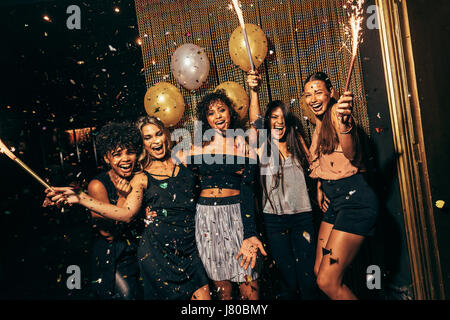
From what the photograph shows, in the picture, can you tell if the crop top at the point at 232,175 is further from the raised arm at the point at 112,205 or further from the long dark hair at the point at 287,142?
the raised arm at the point at 112,205

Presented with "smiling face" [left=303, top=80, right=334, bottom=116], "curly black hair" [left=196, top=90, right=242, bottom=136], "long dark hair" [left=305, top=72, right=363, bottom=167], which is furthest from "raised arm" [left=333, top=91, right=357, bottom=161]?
"curly black hair" [left=196, top=90, right=242, bottom=136]

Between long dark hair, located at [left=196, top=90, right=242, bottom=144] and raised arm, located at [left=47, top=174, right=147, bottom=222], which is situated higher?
long dark hair, located at [left=196, top=90, right=242, bottom=144]

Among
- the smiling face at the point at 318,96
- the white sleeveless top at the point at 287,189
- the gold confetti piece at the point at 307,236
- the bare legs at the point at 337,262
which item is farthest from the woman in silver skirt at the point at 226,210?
the smiling face at the point at 318,96

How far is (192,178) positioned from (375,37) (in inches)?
73.7

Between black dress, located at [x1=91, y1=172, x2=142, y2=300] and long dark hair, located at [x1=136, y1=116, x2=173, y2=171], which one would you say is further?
long dark hair, located at [x1=136, y1=116, x2=173, y2=171]

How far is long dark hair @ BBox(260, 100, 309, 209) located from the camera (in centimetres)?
196

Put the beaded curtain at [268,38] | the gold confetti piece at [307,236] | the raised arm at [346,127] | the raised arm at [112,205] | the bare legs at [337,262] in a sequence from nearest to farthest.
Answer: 1. the raised arm at [346,127]
2. the raised arm at [112,205]
3. the bare legs at [337,262]
4. the gold confetti piece at [307,236]
5. the beaded curtain at [268,38]

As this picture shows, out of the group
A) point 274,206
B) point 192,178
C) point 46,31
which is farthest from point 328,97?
point 46,31

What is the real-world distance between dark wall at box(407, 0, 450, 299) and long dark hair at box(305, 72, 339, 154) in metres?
0.70

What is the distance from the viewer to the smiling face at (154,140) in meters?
1.87

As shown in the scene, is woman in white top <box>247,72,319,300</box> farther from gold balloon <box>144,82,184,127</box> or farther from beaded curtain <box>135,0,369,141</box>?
gold balloon <box>144,82,184,127</box>

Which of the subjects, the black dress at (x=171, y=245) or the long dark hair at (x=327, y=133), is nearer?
the black dress at (x=171, y=245)

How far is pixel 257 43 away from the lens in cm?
201

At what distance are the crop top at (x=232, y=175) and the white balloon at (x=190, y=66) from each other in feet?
2.11
